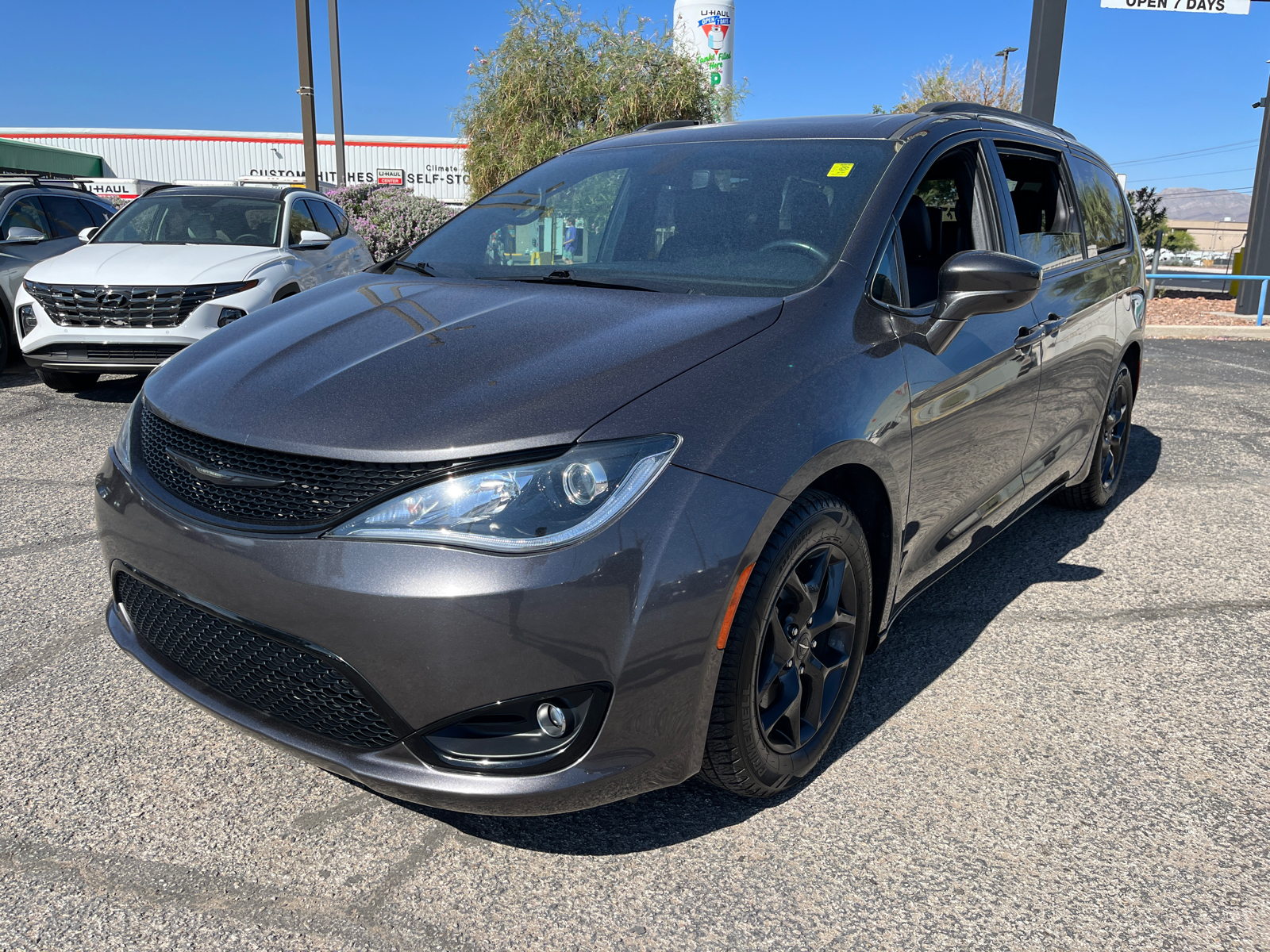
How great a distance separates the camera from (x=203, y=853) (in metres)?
2.19

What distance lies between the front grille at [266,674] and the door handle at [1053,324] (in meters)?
2.71

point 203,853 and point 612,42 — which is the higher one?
point 612,42

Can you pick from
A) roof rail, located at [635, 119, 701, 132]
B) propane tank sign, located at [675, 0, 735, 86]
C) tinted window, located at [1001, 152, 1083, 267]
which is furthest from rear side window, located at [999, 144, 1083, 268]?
propane tank sign, located at [675, 0, 735, 86]

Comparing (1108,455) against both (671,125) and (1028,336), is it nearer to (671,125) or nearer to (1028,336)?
(1028,336)

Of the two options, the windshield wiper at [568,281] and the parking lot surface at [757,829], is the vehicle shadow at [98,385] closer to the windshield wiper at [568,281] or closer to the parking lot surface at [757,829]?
the parking lot surface at [757,829]

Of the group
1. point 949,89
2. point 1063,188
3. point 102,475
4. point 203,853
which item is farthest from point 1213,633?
point 949,89

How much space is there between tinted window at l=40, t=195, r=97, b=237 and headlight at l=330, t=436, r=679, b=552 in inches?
349

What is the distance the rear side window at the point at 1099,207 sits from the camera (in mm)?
4215

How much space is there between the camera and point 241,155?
4462cm

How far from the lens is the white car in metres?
6.66

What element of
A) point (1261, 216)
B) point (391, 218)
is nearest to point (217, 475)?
point (391, 218)

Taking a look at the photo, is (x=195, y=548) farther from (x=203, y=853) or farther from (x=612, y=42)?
(x=612, y=42)

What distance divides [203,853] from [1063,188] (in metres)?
3.95

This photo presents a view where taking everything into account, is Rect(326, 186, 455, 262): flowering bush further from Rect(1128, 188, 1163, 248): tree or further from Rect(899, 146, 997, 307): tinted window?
Rect(1128, 188, 1163, 248): tree
